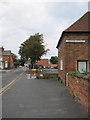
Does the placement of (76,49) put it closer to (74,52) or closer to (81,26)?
(74,52)

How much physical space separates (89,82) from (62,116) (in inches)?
66.5

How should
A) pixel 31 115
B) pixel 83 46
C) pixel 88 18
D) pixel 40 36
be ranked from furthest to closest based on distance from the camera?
pixel 40 36, pixel 88 18, pixel 83 46, pixel 31 115

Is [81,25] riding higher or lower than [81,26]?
higher

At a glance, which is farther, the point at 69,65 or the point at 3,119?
the point at 69,65

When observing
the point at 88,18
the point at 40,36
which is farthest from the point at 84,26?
the point at 40,36

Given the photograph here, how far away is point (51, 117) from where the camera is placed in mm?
4527

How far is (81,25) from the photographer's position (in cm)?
1166

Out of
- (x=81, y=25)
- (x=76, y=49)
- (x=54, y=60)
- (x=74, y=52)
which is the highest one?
(x=81, y=25)

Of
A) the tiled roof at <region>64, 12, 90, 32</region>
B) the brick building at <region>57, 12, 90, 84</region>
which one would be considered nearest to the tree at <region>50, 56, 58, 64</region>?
the tiled roof at <region>64, 12, 90, 32</region>

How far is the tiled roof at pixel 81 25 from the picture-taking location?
11333 mm

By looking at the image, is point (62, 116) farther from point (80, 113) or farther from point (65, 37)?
point (65, 37)

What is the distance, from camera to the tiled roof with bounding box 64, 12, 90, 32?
11333 mm

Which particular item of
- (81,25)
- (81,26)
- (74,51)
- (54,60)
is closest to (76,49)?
(74,51)

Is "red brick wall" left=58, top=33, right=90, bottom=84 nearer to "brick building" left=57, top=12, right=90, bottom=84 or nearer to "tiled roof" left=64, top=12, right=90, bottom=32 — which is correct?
"brick building" left=57, top=12, right=90, bottom=84
